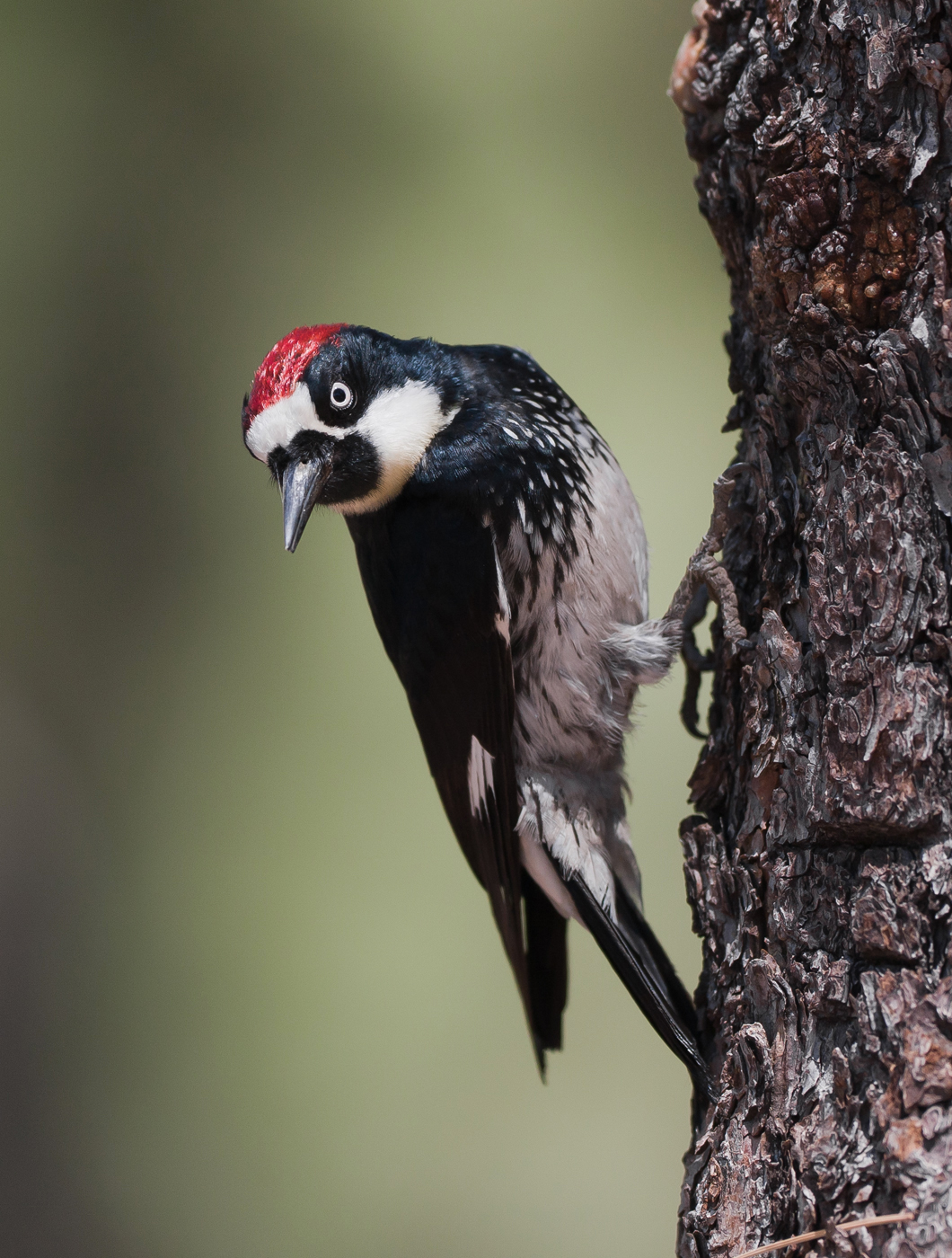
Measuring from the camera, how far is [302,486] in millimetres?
1496

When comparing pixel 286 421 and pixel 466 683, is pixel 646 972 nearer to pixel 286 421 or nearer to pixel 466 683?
pixel 466 683

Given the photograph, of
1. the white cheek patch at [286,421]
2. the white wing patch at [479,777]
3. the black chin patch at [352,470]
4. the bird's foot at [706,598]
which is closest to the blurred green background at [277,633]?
the bird's foot at [706,598]

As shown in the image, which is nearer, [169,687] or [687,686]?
[687,686]

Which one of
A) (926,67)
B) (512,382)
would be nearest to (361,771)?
(512,382)

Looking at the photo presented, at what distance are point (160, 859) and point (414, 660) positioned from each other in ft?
6.15

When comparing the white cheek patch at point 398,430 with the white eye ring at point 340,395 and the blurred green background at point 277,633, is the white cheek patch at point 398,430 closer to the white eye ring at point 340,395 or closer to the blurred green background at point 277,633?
the white eye ring at point 340,395

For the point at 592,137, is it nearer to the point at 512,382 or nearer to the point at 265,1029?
the point at 512,382

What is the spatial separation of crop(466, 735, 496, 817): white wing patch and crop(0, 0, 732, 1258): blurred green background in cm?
127

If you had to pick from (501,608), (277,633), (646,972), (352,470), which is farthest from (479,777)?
(277,633)

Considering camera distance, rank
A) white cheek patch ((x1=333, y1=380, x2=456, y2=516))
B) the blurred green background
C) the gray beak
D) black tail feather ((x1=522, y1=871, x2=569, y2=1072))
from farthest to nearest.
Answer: the blurred green background → black tail feather ((x1=522, y1=871, x2=569, y2=1072)) → white cheek patch ((x1=333, y1=380, x2=456, y2=516)) → the gray beak

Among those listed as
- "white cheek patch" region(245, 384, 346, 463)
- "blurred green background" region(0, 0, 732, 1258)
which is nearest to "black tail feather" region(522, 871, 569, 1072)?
"white cheek patch" region(245, 384, 346, 463)

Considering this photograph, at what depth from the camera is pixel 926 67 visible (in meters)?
1.03

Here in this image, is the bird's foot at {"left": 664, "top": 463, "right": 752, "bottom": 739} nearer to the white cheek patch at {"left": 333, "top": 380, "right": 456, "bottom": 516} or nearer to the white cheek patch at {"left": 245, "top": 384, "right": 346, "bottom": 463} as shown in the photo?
the white cheek patch at {"left": 333, "top": 380, "right": 456, "bottom": 516}

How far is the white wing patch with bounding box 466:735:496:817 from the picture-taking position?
1.62 meters
